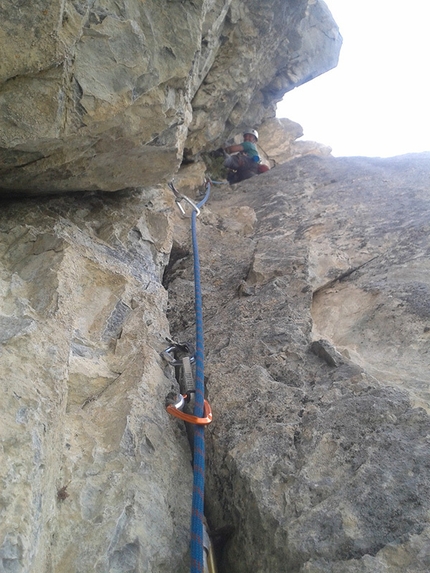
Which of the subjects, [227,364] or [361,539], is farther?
[227,364]

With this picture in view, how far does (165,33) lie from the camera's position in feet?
7.12

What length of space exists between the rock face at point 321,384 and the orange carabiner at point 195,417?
0.10m

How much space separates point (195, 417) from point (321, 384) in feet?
1.96

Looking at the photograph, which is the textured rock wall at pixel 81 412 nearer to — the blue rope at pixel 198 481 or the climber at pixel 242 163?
the blue rope at pixel 198 481

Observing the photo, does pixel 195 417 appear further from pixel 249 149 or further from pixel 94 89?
pixel 249 149

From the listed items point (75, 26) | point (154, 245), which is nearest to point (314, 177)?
point (154, 245)

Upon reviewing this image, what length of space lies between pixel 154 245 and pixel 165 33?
1393mm

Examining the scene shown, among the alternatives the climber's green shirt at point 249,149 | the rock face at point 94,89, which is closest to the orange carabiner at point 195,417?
the rock face at point 94,89

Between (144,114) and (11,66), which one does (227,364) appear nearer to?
(144,114)

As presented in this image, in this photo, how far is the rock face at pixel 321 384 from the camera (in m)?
1.43

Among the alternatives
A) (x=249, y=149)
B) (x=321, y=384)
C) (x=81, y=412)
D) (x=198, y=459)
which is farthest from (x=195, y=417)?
(x=249, y=149)

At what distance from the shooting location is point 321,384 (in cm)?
200

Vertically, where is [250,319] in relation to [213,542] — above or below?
above

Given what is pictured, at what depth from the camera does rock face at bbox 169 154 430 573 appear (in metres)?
1.43
